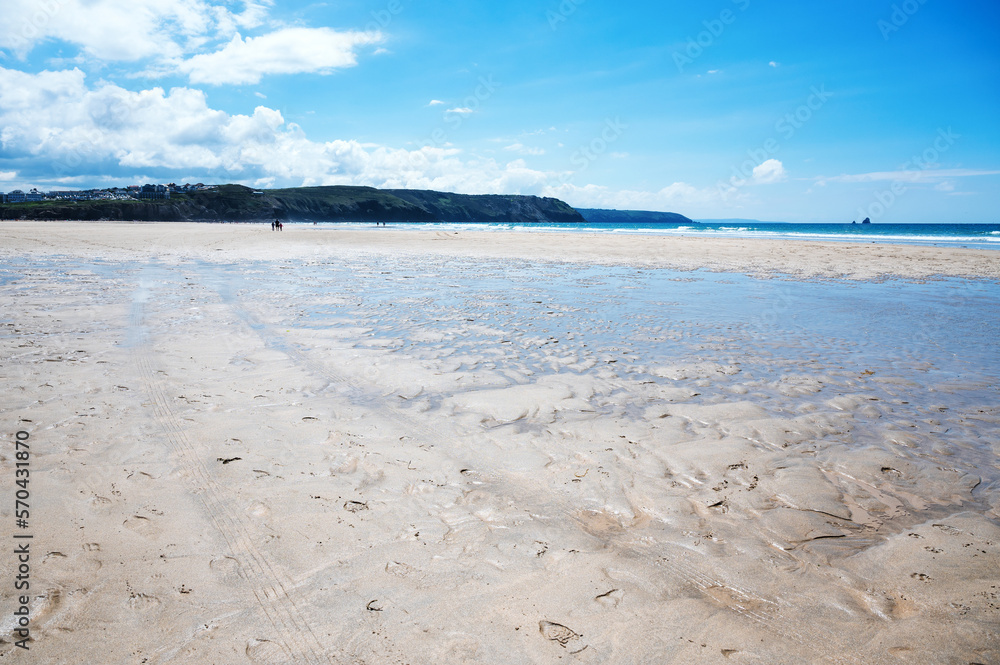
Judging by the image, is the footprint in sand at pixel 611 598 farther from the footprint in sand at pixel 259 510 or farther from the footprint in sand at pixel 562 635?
the footprint in sand at pixel 259 510

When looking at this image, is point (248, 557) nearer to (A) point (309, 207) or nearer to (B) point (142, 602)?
(B) point (142, 602)

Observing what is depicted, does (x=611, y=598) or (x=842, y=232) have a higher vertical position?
(x=842, y=232)

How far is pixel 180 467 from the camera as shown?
12.2 ft

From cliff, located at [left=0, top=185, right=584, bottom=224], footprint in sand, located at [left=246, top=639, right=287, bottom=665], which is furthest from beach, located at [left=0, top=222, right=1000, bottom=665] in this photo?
cliff, located at [left=0, top=185, right=584, bottom=224]

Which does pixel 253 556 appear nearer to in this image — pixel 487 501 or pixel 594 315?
pixel 487 501

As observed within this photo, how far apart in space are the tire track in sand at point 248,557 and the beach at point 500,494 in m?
0.01

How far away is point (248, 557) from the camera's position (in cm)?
276

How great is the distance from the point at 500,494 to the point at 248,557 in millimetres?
1610

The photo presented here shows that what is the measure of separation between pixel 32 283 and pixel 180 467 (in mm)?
12901

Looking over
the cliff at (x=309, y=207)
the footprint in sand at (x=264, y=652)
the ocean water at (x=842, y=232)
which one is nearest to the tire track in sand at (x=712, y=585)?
the footprint in sand at (x=264, y=652)

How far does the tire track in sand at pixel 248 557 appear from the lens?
2225 millimetres

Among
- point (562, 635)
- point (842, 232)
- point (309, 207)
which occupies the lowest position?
point (562, 635)

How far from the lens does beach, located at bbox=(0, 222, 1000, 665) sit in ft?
7.64

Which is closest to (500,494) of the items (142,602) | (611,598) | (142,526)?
(611,598)
